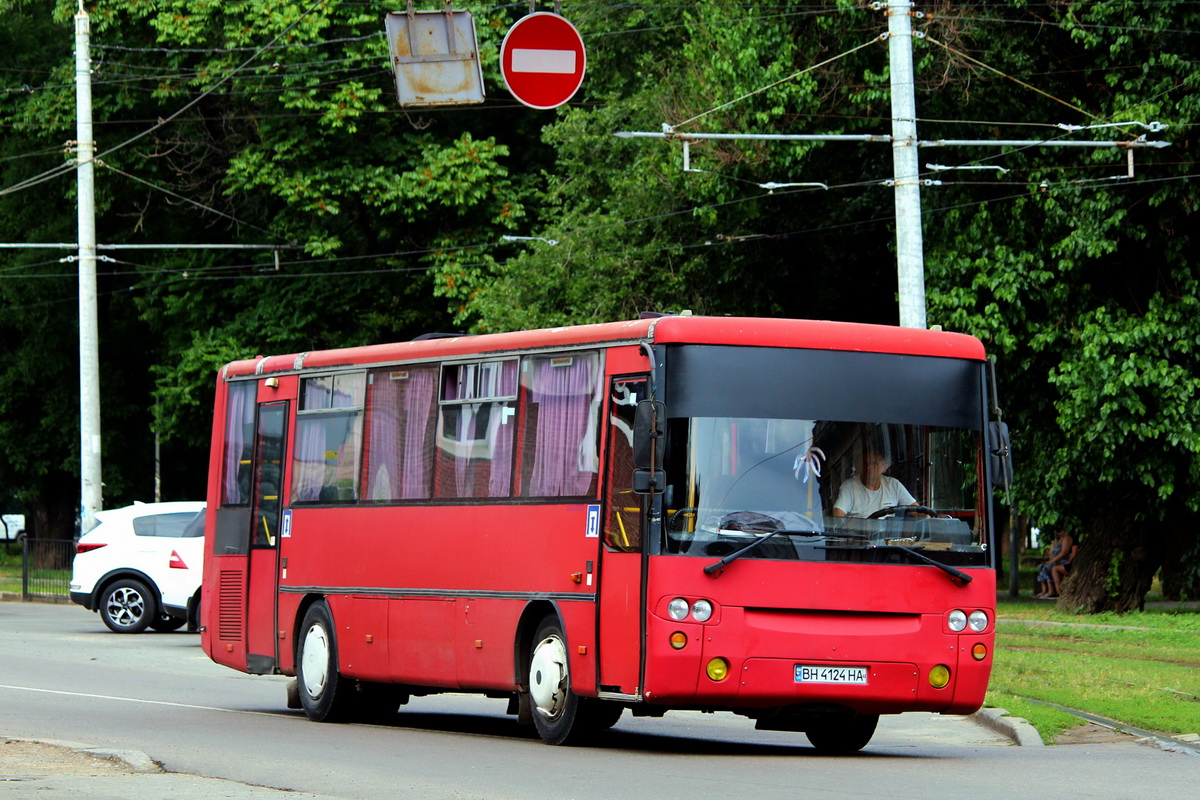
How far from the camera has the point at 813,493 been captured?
1261 centimetres

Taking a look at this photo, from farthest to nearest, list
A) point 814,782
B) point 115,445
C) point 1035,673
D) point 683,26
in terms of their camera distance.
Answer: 1. point 115,445
2. point 683,26
3. point 1035,673
4. point 814,782

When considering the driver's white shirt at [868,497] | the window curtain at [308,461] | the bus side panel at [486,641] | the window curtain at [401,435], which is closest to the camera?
the driver's white shirt at [868,497]

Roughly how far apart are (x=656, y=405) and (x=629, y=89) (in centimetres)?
2639

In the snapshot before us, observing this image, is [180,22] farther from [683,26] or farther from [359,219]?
[683,26]

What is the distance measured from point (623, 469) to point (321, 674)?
4375mm

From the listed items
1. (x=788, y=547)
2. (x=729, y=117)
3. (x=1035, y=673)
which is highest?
(x=729, y=117)

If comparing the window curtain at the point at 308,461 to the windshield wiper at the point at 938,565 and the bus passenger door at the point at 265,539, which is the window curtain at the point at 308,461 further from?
the windshield wiper at the point at 938,565

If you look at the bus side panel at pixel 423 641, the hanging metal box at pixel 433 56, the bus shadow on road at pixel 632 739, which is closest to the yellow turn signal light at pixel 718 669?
the bus shadow on road at pixel 632 739

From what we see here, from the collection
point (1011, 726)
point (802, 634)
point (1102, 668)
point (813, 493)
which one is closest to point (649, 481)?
point (813, 493)

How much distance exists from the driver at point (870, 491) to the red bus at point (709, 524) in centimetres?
1

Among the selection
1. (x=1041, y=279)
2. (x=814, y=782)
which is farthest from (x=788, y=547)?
(x=1041, y=279)

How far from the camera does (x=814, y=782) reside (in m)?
11.3

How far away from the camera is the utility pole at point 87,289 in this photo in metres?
36.1

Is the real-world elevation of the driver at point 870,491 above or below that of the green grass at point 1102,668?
above
